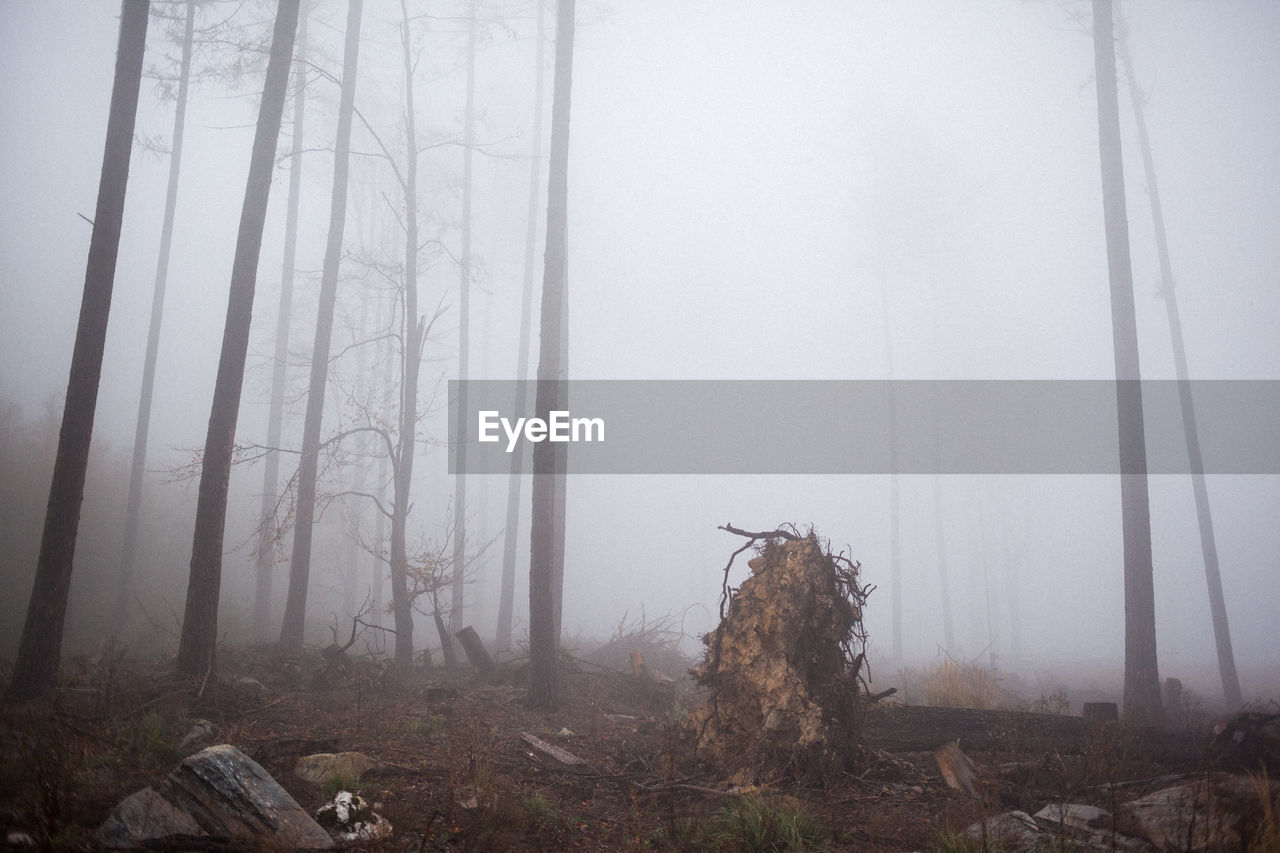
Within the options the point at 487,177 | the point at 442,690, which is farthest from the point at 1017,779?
the point at 487,177

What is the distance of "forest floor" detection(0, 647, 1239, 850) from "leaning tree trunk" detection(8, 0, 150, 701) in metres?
0.65

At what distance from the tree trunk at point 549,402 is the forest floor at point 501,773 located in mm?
1062

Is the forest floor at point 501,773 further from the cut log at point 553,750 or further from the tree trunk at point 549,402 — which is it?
the tree trunk at point 549,402

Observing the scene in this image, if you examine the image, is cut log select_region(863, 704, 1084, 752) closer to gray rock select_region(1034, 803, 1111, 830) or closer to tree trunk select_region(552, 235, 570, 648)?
gray rock select_region(1034, 803, 1111, 830)

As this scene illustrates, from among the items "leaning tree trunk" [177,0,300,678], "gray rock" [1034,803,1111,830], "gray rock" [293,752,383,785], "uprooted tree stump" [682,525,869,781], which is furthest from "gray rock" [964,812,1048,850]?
"leaning tree trunk" [177,0,300,678]

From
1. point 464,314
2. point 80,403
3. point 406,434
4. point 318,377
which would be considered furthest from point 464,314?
point 80,403

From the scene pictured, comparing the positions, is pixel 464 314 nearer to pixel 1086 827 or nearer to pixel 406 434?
pixel 406 434

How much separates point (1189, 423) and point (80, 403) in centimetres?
2385

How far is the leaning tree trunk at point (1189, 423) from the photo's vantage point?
14.3 meters

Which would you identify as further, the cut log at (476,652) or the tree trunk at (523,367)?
the tree trunk at (523,367)

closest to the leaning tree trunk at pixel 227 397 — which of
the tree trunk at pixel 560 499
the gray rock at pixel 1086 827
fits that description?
the tree trunk at pixel 560 499

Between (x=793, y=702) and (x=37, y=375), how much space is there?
32475 mm

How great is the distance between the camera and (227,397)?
9.07 meters

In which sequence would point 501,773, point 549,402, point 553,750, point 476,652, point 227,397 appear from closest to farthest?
point 501,773, point 553,750, point 227,397, point 549,402, point 476,652
